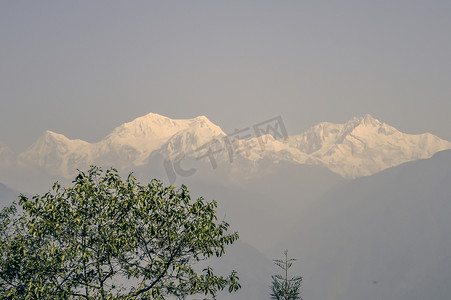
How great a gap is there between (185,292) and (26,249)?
9.74m

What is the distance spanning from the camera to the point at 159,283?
29922 mm

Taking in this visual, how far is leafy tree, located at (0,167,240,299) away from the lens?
90.8ft

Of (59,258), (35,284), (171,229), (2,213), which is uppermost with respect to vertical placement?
(2,213)

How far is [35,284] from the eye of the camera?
2650cm

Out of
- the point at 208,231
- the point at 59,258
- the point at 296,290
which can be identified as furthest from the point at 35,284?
the point at 296,290

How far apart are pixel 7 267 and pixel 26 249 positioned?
5.99ft

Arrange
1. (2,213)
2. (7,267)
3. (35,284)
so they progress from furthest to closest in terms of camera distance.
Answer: (2,213)
(7,267)
(35,284)

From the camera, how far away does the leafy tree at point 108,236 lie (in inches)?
1090

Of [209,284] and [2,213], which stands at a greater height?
[2,213]

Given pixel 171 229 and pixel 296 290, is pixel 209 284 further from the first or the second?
pixel 296 290

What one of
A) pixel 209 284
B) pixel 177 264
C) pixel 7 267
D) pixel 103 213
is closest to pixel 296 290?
pixel 209 284

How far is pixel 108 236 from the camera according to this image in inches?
1093

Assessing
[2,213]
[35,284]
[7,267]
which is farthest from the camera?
[2,213]

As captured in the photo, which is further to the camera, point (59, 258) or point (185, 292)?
point (185, 292)
